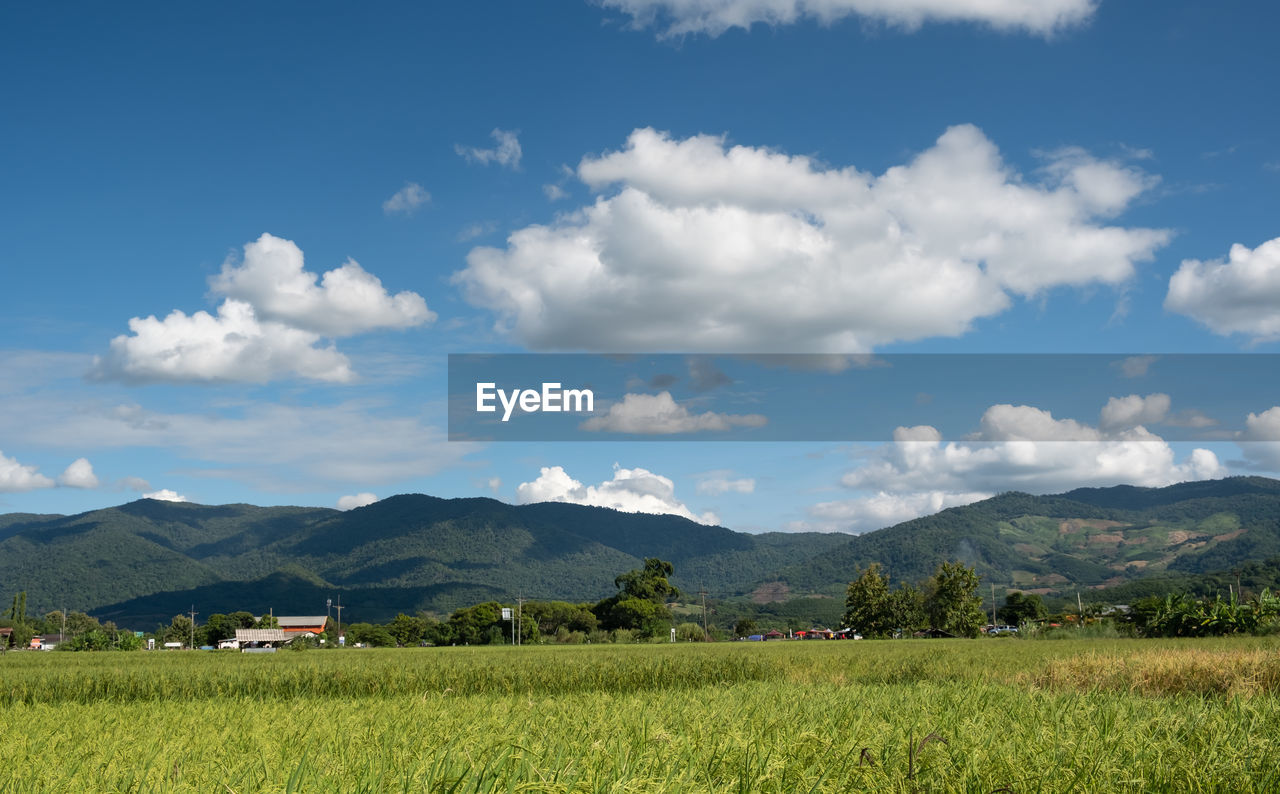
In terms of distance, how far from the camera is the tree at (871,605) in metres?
90.0

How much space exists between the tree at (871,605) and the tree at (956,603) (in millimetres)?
7162

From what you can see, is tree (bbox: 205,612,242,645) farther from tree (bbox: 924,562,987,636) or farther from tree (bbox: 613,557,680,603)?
tree (bbox: 924,562,987,636)

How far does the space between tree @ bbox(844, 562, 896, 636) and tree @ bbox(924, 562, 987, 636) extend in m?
7.16

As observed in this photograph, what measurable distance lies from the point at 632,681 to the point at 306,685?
8026 millimetres

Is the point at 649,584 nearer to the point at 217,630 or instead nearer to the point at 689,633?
the point at 689,633

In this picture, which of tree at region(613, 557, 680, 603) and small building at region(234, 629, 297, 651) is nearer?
tree at region(613, 557, 680, 603)

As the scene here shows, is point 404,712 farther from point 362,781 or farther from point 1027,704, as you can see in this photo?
point 1027,704

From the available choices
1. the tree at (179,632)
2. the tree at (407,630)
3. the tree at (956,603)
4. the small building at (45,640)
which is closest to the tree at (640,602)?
the tree at (407,630)

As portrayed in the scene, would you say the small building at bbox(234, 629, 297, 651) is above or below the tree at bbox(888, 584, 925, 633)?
below

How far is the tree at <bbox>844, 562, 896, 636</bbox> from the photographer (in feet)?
295

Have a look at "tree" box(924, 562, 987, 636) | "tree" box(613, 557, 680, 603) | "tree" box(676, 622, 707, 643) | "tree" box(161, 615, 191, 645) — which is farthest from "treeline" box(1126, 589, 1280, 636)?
"tree" box(161, 615, 191, 645)

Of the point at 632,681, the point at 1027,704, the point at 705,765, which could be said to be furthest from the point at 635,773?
the point at 632,681

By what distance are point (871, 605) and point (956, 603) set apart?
10.9m

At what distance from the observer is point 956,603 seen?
8144 cm
